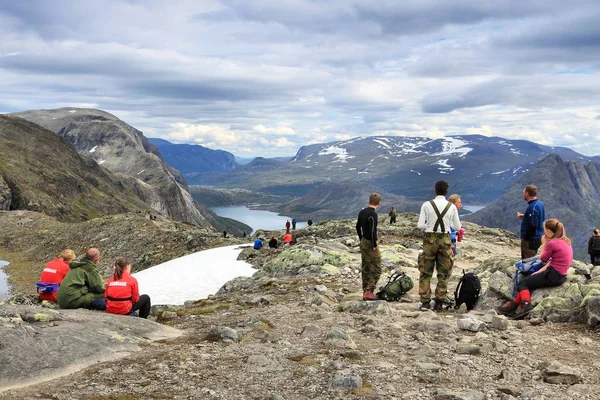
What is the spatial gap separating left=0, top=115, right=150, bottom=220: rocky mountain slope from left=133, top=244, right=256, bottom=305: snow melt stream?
99217mm

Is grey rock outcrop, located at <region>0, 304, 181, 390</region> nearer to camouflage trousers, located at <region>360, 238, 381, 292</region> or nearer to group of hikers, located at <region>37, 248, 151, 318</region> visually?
group of hikers, located at <region>37, 248, 151, 318</region>

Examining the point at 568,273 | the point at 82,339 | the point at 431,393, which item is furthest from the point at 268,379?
the point at 568,273

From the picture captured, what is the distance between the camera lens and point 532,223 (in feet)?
53.9

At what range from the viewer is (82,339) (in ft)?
33.8

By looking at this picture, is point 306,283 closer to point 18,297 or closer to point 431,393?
point 18,297

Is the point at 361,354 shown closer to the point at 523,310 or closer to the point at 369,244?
the point at 369,244

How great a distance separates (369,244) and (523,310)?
16.5ft

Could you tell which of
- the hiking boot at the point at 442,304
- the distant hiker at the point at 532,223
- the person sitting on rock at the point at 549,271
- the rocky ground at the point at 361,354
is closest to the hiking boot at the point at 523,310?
the person sitting on rock at the point at 549,271

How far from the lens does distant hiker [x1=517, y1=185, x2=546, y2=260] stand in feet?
53.4

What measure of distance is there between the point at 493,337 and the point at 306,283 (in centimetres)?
1072

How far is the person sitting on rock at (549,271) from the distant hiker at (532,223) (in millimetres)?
2234

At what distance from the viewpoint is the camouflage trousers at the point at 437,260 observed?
1440 cm

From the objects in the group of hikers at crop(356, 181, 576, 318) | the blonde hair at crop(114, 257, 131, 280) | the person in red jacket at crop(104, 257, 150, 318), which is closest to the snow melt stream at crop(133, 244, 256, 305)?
the person in red jacket at crop(104, 257, 150, 318)

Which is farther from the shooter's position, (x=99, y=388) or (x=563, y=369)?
(x=563, y=369)
